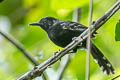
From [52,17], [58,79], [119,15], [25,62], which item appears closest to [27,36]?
[25,62]

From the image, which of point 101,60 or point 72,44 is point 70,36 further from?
point 72,44

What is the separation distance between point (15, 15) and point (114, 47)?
2.26 metres

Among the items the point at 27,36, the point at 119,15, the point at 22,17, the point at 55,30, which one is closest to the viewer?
the point at 119,15

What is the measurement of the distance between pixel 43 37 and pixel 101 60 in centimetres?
149

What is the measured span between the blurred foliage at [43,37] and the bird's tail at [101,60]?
0.11 metres

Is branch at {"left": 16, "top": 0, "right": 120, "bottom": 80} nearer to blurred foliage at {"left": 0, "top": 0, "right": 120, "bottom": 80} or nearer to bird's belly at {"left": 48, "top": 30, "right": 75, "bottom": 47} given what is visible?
blurred foliage at {"left": 0, "top": 0, "right": 120, "bottom": 80}

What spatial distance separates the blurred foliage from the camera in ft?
15.0

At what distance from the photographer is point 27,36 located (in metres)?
5.77

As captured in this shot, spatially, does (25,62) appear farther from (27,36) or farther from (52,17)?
(52,17)

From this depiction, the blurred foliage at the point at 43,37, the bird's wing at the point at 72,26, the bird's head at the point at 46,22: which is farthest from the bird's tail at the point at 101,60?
the bird's head at the point at 46,22

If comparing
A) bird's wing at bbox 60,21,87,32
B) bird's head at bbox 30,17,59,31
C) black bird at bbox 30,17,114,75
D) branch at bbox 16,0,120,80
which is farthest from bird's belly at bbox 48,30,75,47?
branch at bbox 16,0,120,80

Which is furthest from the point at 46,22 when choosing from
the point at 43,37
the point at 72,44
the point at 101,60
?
the point at 72,44

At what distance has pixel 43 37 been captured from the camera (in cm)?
587

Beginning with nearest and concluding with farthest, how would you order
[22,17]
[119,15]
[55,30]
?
[119,15] < [55,30] < [22,17]
